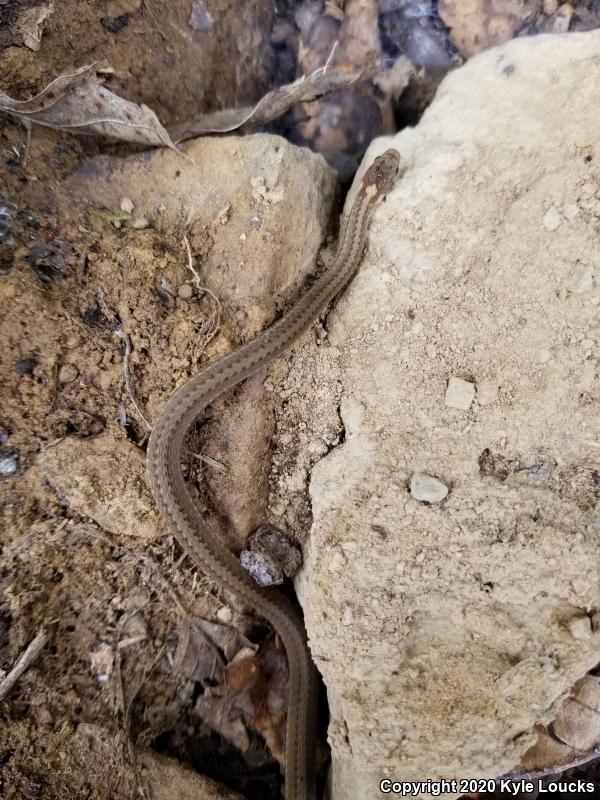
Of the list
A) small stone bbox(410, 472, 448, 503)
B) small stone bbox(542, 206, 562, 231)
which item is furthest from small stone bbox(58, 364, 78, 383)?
small stone bbox(542, 206, 562, 231)

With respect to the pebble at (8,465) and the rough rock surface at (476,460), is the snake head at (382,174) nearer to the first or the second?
the rough rock surface at (476,460)

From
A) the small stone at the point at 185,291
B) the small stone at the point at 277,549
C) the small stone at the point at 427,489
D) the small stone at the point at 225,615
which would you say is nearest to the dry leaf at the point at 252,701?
the small stone at the point at 225,615

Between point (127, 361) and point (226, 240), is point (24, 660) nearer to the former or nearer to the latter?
point (127, 361)

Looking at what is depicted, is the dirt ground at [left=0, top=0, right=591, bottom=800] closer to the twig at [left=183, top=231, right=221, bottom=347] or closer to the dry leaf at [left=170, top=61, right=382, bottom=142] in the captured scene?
the twig at [left=183, top=231, right=221, bottom=347]

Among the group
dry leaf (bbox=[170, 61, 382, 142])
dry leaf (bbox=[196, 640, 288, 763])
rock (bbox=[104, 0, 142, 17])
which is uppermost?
rock (bbox=[104, 0, 142, 17])

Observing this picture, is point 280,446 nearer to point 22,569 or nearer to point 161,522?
point 161,522

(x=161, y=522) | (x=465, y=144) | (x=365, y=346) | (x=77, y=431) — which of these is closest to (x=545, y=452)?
(x=365, y=346)
